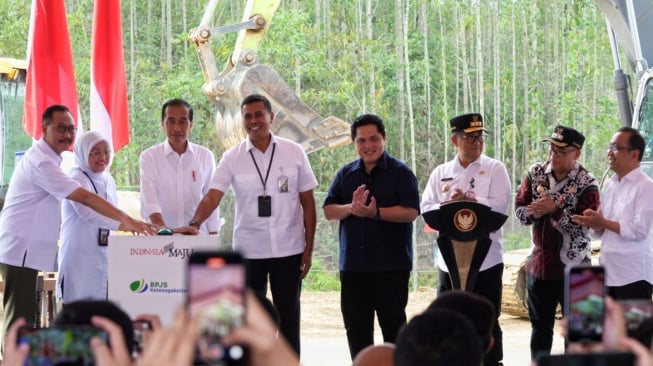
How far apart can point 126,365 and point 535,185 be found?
12.8 feet

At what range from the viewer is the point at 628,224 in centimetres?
495

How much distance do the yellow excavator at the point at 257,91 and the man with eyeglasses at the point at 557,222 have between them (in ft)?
21.4

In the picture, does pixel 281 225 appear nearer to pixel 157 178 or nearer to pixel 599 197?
pixel 157 178

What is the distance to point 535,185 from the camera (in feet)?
17.4

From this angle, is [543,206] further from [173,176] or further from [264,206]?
[173,176]

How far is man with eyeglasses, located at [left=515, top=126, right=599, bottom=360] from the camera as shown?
16.9 ft

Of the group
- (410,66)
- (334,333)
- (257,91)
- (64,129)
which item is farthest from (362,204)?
(410,66)

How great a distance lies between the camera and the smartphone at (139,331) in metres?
1.93

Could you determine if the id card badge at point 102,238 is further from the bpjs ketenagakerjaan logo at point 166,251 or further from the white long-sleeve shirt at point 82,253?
the bpjs ketenagakerjaan logo at point 166,251

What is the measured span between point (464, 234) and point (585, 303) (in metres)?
3.18

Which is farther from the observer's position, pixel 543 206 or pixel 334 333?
pixel 334 333

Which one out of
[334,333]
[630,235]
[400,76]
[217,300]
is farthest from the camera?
[400,76]

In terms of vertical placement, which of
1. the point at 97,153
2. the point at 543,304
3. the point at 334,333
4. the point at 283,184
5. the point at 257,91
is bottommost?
the point at 334,333

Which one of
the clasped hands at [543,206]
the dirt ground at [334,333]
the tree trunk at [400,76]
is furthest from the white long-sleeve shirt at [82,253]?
the tree trunk at [400,76]
